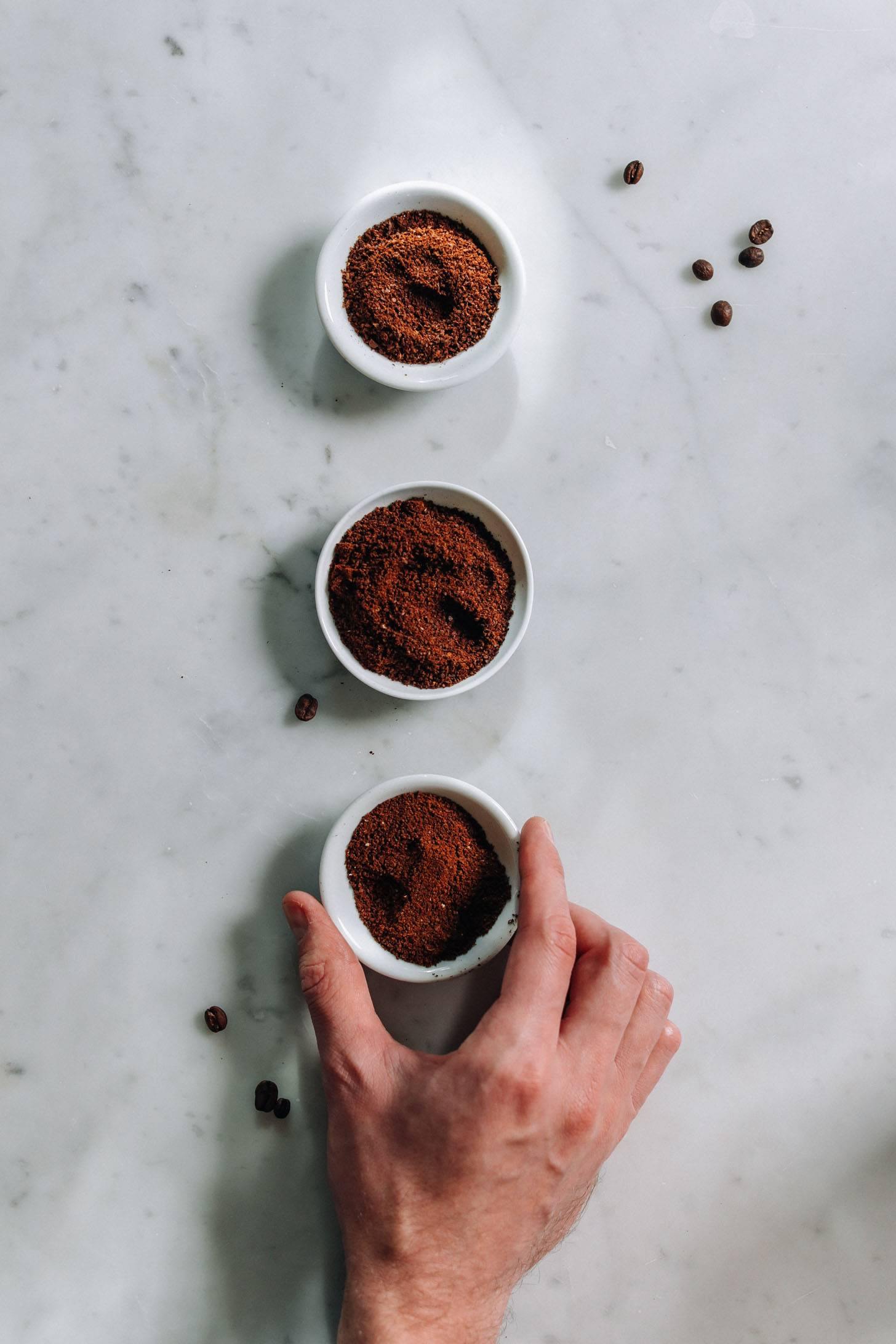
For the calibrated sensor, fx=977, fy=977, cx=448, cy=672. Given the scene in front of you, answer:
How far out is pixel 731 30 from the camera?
5.00 feet

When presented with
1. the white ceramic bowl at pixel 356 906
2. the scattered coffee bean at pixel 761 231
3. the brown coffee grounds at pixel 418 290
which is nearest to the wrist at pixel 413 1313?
the white ceramic bowl at pixel 356 906

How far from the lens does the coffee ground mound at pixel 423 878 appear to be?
135cm

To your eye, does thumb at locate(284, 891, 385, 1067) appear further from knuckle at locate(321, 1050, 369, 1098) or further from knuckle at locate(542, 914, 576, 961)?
knuckle at locate(542, 914, 576, 961)

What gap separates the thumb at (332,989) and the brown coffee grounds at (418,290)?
31.8 inches

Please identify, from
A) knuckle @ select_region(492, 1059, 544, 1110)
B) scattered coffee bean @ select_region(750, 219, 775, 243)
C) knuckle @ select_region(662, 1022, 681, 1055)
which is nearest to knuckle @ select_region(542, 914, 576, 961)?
knuckle @ select_region(492, 1059, 544, 1110)

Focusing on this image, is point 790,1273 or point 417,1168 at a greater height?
point 417,1168

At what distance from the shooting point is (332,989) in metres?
1.33

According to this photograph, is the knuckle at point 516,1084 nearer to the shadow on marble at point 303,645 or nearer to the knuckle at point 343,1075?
the knuckle at point 343,1075

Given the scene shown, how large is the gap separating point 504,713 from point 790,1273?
97 centimetres

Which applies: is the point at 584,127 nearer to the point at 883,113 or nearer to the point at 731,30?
the point at 731,30

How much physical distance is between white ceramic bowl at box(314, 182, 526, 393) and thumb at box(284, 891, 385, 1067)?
77cm

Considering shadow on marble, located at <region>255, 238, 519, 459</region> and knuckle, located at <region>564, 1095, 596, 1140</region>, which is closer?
knuckle, located at <region>564, 1095, 596, 1140</region>

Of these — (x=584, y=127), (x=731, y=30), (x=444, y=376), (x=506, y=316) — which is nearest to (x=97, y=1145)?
(x=444, y=376)

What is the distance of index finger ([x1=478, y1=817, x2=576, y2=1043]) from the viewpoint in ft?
4.17
